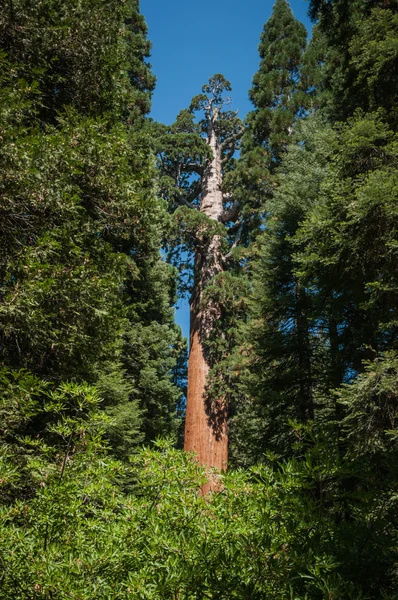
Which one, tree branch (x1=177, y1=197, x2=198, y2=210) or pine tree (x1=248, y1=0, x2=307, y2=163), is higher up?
pine tree (x1=248, y1=0, x2=307, y2=163)

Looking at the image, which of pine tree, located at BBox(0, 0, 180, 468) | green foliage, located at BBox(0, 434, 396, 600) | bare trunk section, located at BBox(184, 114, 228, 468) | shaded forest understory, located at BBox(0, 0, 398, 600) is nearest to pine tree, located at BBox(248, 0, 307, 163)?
shaded forest understory, located at BBox(0, 0, 398, 600)

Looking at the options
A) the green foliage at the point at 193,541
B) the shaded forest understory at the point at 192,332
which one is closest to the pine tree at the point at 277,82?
the shaded forest understory at the point at 192,332

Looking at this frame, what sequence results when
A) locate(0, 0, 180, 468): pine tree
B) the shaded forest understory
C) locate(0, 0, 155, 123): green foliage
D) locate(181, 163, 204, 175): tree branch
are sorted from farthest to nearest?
locate(181, 163, 204, 175): tree branch
locate(0, 0, 155, 123): green foliage
locate(0, 0, 180, 468): pine tree
the shaded forest understory

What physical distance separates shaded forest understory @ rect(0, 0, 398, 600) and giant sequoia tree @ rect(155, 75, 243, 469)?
0.06 m

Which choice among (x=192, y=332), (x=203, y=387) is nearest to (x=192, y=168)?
(x=192, y=332)

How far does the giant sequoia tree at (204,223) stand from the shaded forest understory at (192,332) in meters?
0.06

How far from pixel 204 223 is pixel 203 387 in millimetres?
4571

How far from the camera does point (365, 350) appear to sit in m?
6.84

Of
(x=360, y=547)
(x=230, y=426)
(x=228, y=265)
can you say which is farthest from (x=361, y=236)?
(x=230, y=426)

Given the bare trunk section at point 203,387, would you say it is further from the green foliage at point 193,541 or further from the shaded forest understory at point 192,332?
the green foliage at point 193,541

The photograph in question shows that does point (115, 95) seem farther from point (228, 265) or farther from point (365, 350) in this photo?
point (228, 265)

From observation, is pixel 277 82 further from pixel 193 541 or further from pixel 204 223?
pixel 193 541

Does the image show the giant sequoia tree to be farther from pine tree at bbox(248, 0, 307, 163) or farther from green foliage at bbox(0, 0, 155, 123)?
green foliage at bbox(0, 0, 155, 123)

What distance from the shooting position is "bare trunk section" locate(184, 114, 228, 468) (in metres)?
10.1
